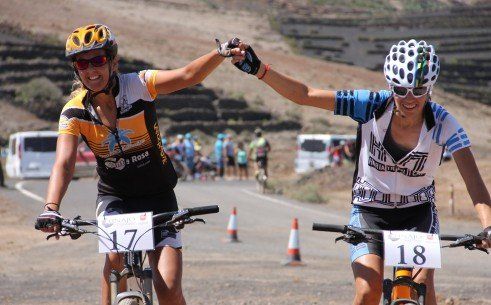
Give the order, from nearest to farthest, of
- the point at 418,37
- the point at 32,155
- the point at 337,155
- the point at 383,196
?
the point at 383,196
the point at 32,155
the point at 337,155
the point at 418,37

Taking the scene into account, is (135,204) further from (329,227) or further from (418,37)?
(418,37)

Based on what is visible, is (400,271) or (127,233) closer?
(400,271)

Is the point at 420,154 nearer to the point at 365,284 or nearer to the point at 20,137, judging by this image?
the point at 365,284

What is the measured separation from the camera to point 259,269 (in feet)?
51.6

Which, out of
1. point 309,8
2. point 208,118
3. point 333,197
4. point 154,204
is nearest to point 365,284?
point 154,204

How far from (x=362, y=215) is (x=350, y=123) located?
6446 centimetres

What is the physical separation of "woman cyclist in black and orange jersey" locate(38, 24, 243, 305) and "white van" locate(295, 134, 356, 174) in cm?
3957

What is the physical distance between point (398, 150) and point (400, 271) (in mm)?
882

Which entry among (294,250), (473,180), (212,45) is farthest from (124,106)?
(212,45)

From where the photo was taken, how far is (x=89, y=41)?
7336 mm

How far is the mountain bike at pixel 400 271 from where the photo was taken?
259 inches

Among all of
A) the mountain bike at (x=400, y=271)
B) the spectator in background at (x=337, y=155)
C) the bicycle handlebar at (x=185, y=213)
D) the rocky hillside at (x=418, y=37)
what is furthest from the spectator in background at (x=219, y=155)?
the mountain bike at (x=400, y=271)

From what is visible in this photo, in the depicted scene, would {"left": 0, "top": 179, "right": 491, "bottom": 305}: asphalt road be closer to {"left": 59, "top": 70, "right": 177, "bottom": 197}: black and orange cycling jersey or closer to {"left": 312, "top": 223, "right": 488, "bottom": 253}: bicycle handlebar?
{"left": 59, "top": 70, "right": 177, "bottom": 197}: black and orange cycling jersey

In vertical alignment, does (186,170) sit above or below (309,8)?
below
